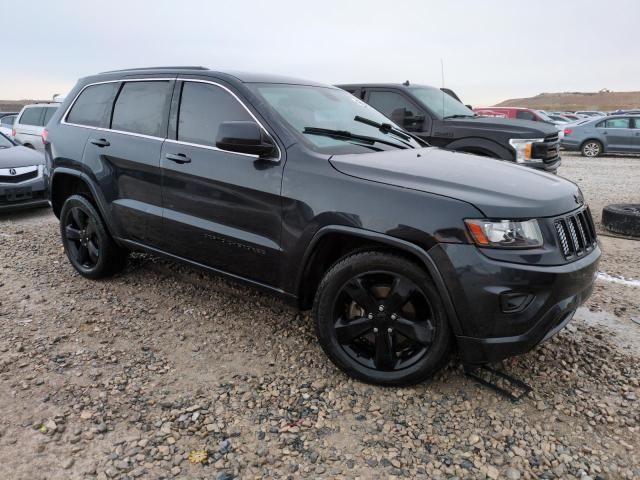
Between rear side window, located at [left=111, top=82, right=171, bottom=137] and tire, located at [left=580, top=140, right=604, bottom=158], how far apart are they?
1685 centimetres

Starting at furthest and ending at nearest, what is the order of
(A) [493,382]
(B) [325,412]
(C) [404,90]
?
(C) [404,90], (A) [493,382], (B) [325,412]

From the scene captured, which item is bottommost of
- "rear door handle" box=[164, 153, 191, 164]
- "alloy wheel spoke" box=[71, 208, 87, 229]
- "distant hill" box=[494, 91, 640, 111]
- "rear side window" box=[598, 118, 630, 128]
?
"alloy wheel spoke" box=[71, 208, 87, 229]

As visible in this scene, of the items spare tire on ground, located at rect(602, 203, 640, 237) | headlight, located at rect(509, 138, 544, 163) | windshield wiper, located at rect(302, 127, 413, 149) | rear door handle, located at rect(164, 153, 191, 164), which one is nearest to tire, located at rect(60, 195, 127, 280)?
rear door handle, located at rect(164, 153, 191, 164)

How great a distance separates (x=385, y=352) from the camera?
280cm

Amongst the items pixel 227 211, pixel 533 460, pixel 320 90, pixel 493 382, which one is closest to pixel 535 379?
pixel 493 382

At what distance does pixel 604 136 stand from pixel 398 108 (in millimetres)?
12862

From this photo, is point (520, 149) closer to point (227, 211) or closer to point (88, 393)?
point (227, 211)

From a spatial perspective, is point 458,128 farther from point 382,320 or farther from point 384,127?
point 382,320

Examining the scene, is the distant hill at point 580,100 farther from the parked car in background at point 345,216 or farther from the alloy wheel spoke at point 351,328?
the alloy wheel spoke at point 351,328

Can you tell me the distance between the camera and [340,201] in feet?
9.07

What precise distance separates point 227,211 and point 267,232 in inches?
13.7

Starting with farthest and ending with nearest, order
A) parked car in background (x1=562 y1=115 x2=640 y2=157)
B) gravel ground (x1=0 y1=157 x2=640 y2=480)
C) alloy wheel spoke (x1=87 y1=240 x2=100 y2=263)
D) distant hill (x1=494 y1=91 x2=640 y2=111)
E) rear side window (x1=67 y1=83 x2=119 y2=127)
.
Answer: distant hill (x1=494 y1=91 x2=640 y2=111) → parked car in background (x1=562 y1=115 x2=640 y2=157) → alloy wheel spoke (x1=87 y1=240 x2=100 y2=263) → rear side window (x1=67 y1=83 x2=119 y2=127) → gravel ground (x1=0 y1=157 x2=640 y2=480)

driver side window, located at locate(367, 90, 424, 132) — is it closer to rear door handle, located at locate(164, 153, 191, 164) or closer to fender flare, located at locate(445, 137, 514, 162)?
fender flare, located at locate(445, 137, 514, 162)

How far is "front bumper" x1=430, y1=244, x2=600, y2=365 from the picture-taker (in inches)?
95.0
